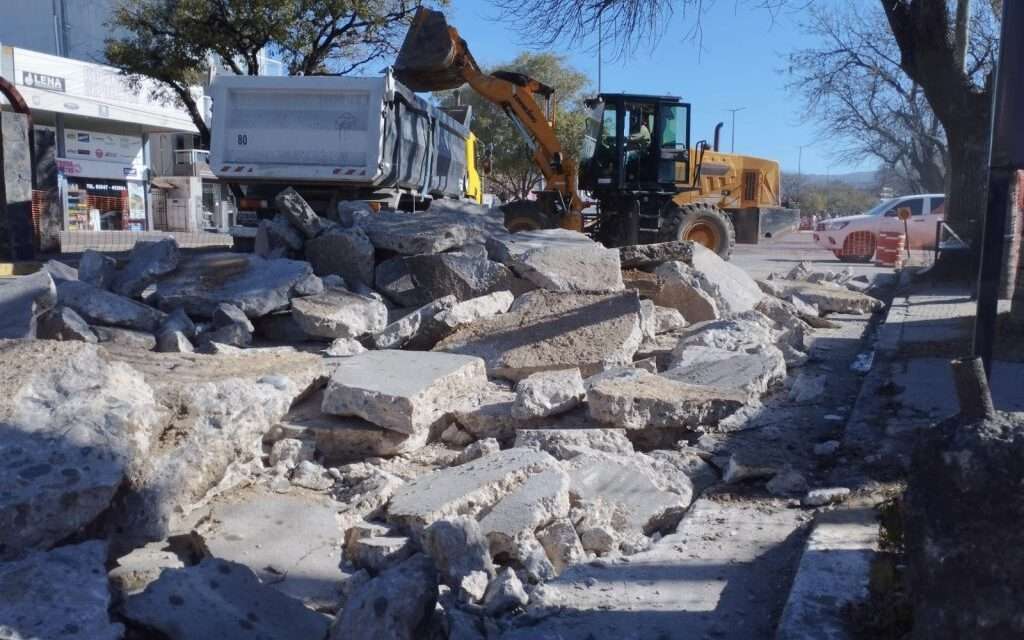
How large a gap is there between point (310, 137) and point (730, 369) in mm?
7485

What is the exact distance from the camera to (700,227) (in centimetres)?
1500

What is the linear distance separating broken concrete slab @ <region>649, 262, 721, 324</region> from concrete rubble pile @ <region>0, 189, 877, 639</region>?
0.07 ft

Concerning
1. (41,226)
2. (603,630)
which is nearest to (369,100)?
(41,226)

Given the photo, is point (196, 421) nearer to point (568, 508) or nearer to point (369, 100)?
point (568, 508)

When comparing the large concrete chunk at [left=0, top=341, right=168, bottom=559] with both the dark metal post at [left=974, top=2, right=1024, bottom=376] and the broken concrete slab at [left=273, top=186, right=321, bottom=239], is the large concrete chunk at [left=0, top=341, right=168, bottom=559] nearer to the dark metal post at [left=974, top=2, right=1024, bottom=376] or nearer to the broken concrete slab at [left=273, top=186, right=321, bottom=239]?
the dark metal post at [left=974, top=2, right=1024, bottom=376]

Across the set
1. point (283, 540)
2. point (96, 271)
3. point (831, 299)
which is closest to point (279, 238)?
point (96, 271)

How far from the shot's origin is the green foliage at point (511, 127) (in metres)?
37.0

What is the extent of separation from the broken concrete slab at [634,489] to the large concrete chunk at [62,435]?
6.37 feet

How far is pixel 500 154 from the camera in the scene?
128 feet

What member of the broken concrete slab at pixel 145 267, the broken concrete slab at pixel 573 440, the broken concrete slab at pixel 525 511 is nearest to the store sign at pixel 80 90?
the broken concrete slab at pixel 145 267

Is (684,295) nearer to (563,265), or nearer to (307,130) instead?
(563,265)

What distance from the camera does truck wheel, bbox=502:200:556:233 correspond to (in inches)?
576

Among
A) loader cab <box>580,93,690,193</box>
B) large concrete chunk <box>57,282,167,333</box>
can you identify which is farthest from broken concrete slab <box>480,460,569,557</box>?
loader cab <box>580,93,690,193</box>

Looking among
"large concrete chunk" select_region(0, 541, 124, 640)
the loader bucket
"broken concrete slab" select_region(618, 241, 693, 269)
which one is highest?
the loader bucket
